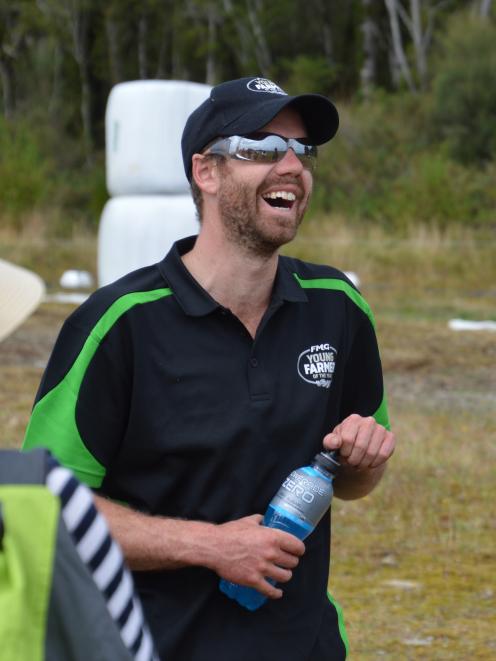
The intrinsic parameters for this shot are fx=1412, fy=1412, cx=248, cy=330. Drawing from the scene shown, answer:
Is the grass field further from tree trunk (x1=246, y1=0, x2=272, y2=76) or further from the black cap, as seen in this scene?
tree trunk (x1=246, y1=0, x2=272, y2=76)

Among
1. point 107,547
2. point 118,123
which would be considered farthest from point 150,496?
point 118,123

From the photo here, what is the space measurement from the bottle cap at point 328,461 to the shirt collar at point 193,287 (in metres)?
0.33

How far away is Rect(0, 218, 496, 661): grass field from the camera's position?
5230mm

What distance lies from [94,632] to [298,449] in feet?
3.92

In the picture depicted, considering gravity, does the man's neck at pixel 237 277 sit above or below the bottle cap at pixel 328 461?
above

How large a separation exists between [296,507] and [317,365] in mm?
346

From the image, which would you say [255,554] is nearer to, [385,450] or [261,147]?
[385,450]

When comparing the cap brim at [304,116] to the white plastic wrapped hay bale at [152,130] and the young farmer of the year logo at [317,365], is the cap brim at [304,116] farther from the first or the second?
the white plastic wrapped hay bale at [152,130]

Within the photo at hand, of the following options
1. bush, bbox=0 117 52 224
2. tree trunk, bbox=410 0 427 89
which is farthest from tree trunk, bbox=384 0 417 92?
bush, bbox=0 117 52 224

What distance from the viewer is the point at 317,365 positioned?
2754 mm

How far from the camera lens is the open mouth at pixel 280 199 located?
8.95 feet

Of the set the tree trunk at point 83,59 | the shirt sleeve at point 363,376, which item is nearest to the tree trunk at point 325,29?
the tree trunk at point 83,59

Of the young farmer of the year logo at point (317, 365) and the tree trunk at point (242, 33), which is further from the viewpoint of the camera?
the tree trunk at point (242, 33)

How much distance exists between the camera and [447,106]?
28.6m
